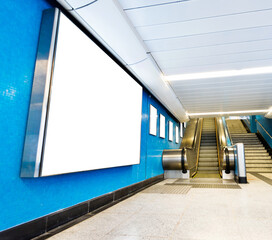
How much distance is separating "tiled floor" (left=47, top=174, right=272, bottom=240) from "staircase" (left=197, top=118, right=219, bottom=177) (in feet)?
16.2

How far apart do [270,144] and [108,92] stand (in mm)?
9608

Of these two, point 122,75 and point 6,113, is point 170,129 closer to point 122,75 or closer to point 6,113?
point 122,75

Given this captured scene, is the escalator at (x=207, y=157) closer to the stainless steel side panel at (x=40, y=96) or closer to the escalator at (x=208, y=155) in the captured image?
the escalator at (x=208, y=155)

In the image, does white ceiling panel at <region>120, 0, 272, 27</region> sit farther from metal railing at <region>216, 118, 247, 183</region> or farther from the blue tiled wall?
the blue tiled wall

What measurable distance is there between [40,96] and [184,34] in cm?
203

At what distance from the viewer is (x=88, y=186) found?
2725mm

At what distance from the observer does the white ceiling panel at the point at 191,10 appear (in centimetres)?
226

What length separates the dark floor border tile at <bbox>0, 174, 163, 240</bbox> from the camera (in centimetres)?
169

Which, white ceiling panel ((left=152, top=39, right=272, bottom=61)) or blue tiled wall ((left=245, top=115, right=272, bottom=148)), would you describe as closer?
white ceiling panel ((left=152, top=39, right=272, bottom=61))

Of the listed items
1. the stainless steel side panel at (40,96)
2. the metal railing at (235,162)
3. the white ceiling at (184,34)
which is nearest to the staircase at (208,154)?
the metal railing at (235,162)

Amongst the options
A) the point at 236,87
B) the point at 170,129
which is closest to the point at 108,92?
the point at 236,87

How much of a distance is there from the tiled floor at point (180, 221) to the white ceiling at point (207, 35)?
90.0 inches

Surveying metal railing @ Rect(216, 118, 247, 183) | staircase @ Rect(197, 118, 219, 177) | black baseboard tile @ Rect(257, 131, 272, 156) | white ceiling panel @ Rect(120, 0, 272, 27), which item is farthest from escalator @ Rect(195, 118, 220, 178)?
white ceiling panel @ Rect(120, 0, 272, 27)

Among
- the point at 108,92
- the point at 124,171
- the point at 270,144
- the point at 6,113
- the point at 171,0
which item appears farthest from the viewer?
the point at 270,144
